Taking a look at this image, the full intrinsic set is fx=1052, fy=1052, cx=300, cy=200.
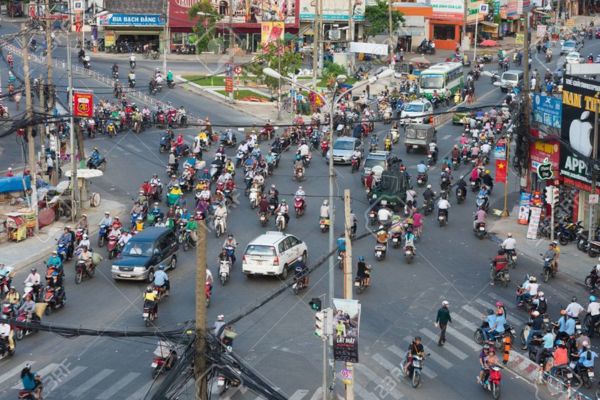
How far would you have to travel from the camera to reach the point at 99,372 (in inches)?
1055

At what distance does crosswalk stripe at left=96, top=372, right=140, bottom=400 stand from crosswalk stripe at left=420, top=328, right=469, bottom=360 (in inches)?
326

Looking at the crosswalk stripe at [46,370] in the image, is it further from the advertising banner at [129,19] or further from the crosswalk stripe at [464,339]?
the advertising banner at [129,19]

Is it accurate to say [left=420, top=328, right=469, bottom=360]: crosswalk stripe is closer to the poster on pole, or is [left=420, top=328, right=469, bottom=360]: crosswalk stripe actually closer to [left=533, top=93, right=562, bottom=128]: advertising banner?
the poster on pole

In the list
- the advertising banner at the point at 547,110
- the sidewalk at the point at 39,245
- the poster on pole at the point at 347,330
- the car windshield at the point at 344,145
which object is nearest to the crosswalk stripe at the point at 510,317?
the poster on pole at the point at 347,330

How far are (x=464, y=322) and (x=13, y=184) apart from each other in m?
22.2

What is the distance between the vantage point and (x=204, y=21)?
304 ft

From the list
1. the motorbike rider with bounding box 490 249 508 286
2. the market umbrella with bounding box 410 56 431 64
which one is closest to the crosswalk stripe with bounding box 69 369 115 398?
the motorbike rider with bounding box 490 249 508 286

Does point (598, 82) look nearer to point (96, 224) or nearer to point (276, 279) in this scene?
point (276, 279)

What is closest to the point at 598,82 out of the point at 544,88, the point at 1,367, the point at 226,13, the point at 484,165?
the point at 484,165

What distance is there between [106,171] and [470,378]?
28.5 m

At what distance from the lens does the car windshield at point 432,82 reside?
71625mm

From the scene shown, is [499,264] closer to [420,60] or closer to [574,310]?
[574,310]

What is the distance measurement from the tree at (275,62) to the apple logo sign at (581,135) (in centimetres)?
3182

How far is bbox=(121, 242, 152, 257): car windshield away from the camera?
113 feet
